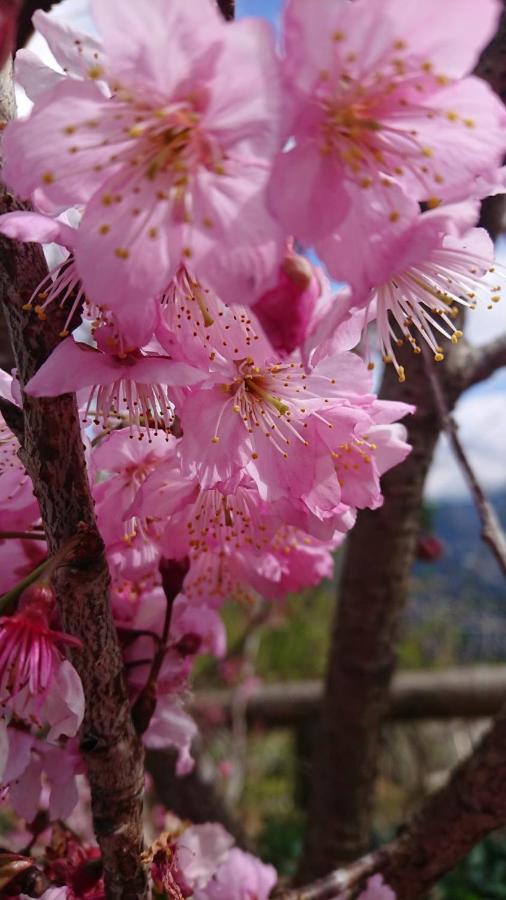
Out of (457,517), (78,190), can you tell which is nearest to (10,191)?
(78,190)

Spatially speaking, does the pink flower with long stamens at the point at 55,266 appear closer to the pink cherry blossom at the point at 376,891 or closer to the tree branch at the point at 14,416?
the tree branch at the point at 14,416

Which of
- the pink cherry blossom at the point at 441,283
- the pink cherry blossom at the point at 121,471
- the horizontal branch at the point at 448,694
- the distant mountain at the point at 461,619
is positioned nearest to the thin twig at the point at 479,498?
the pink cherry blossom at the point at 441,283

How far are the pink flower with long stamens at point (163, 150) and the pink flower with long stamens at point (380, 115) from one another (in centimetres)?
2

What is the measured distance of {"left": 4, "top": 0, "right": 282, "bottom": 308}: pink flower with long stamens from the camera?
40cm

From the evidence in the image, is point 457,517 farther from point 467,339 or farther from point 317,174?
point 317,174

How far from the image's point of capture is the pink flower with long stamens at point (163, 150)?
396 mm

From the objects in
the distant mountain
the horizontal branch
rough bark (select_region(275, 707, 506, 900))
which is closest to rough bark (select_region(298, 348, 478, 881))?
rough bark (select_region(275, 707, 506, 900))

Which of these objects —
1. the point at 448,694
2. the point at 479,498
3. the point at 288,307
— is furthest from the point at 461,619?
the point at 288,307

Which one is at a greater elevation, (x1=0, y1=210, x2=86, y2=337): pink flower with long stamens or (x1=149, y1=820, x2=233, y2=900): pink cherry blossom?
(x1=0, y1=210, x2=86, y2=337): pink flower with long stamens

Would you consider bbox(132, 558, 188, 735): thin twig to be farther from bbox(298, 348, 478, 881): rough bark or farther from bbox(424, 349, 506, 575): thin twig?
bbox(298, 348, 478, 881): rough bark

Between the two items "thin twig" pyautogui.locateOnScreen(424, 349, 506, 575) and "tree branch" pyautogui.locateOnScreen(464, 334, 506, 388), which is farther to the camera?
"tree branch" pyautogui.locateOnScreen(464, 334, 506, 388)

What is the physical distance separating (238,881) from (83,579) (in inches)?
18.2

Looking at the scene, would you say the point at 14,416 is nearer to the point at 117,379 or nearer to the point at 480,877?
the point at 117,379

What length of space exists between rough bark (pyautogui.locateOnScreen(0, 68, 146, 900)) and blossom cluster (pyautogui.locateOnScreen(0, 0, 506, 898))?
23mm
